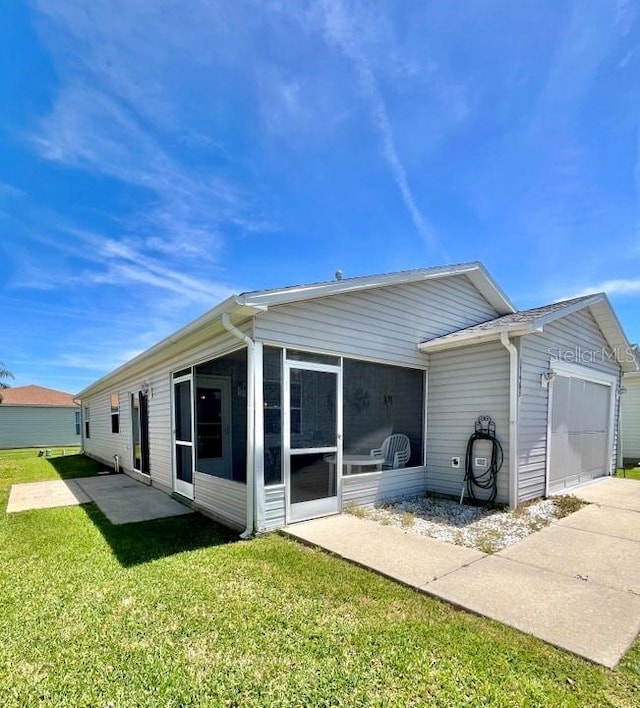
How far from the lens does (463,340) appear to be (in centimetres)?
683

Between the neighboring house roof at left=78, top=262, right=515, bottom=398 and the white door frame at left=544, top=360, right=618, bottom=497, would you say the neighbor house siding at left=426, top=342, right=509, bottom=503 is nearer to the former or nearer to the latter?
the white door frame at left=544, top=360, right=618, bottom=497

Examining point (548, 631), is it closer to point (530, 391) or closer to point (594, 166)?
point (530, 391)

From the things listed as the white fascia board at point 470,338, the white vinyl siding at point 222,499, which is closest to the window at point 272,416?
the white vinyl siding at point 222,499

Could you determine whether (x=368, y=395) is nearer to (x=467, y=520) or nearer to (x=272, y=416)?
(x=272, y=416)

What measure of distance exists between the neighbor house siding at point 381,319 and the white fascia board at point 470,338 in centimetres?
24

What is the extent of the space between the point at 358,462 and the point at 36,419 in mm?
25999

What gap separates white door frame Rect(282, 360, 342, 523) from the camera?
5.40 metres

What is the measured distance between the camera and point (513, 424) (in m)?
6.32

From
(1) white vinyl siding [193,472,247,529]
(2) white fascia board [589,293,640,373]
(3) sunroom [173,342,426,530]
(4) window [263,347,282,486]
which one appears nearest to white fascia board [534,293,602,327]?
(2) white fascia board [589,293,640,373]

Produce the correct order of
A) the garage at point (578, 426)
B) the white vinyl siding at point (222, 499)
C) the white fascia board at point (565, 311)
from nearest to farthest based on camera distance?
the white vinyl siding at point (222, 499) < the white fascia board at point (565, 311) < the garage at point (578, 426)

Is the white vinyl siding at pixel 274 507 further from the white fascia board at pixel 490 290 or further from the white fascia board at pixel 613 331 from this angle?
the white fascia board at pixel 613 331

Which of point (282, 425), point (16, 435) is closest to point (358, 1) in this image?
point (282, 425)

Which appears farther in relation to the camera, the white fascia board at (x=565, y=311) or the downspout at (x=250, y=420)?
the white fascia board at (x=565, y=311)

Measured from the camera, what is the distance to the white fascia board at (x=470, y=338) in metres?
6.14
